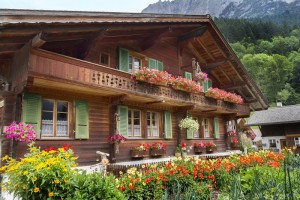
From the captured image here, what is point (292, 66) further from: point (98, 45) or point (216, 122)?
point (98, 45)

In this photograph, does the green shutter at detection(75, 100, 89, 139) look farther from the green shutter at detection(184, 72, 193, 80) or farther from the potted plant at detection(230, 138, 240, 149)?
the potted plant at detection(230, 138, 240, 149)

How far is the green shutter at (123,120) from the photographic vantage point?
37.9 feet

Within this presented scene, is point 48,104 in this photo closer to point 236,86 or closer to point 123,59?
point 123,59

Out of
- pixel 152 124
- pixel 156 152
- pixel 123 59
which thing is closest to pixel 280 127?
pixel 152 124

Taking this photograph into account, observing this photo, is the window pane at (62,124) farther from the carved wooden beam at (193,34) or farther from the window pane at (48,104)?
the carved wooden beam at (193,34)

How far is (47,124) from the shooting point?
373 inches

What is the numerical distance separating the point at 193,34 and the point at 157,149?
7568 millimetres

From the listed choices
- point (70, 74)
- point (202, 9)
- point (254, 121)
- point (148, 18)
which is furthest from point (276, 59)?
point (202, 9)

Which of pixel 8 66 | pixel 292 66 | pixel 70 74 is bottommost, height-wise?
pixel 70 74

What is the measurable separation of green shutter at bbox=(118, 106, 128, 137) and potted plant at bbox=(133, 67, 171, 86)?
5.62 feet

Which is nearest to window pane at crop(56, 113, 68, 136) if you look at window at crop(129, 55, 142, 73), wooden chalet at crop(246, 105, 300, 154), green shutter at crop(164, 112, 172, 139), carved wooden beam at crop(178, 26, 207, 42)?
window at crop(129, 55, 142, 73)

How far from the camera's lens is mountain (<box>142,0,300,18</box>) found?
141337 millimetres

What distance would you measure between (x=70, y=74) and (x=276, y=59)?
6831 centimetres

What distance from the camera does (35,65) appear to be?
306 inches
